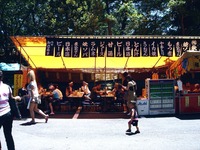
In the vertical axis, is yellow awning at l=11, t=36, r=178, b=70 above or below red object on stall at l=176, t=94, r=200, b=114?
above

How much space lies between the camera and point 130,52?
13.2 meters

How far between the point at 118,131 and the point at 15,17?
2085 centimetres

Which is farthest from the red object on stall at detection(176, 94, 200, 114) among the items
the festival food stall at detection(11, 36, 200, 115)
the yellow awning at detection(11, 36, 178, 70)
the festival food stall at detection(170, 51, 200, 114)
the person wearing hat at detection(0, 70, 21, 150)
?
the person wearing hat at detection(0, 70, 21, 150)

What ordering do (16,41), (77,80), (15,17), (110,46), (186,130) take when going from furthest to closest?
(15,17), (77,80), (16,41), (110,46), (186,130)

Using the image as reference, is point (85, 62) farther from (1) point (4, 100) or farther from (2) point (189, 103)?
(1) point (4, 100)

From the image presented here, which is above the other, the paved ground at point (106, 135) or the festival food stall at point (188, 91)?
the festival food stall at point (188, 91)

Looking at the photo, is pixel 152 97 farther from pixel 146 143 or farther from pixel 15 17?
pixel 15 17

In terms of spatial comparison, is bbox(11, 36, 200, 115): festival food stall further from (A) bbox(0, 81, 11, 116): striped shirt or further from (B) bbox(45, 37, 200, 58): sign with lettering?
(A) bbox(0, 81, 11, 116): striped shirt

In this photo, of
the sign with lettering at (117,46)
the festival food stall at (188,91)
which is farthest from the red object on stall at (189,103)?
the sign with lettering at (117,46)

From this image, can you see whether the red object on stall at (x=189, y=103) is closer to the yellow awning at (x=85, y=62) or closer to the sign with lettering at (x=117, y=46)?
the sign with lettering at (x=117, y=46)

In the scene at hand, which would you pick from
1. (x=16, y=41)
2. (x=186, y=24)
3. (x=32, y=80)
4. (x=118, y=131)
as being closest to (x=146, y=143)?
(x=118, y=131)

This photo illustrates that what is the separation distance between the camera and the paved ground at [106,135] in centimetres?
674

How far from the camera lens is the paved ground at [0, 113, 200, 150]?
6.74 meters

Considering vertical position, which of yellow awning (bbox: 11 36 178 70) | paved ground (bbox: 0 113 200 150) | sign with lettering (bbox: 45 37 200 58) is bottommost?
paved ground (bbox: 0 113 200 150)
